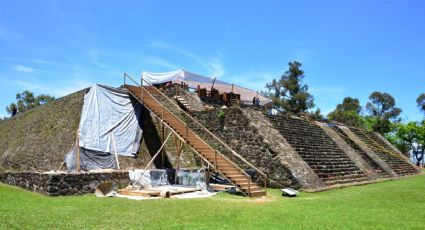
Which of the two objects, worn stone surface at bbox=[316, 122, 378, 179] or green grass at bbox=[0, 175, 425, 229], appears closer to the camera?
green grass at bbox=[0, 175, 425, 229]

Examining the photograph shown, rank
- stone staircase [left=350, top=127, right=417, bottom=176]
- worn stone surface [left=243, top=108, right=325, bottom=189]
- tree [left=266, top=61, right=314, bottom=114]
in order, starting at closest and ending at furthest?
worn stone surface [left=243, top=108, right=325, bottom=189], stone staircase [left=350, top=127, right=417, bottom=176], tree [left=266, top=61, right=314, bottom=114]

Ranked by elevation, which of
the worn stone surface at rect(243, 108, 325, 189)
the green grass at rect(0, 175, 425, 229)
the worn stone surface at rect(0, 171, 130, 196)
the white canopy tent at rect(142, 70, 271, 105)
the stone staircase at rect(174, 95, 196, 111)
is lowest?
the green grass at rect(0, 175, 425, 229)

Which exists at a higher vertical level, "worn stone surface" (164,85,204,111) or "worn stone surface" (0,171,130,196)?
"worn stone surface" (164,85,204,111)

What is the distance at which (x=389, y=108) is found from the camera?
56875 mm

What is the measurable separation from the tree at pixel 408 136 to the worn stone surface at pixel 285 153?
3297cm

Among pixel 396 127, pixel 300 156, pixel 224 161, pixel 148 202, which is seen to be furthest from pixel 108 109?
pixel 396 127

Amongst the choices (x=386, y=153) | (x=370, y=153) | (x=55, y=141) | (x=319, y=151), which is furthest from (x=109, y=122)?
(x=386, y=153)

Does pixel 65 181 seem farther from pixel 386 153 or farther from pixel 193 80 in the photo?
pixel 386 153

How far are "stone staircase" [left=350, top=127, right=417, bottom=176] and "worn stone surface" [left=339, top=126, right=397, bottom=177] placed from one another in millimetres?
840

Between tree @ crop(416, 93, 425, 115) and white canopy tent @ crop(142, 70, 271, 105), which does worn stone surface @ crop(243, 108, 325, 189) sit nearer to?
white canopy tent @ crop(142, 70, 271, 105)

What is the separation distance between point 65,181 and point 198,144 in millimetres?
5046

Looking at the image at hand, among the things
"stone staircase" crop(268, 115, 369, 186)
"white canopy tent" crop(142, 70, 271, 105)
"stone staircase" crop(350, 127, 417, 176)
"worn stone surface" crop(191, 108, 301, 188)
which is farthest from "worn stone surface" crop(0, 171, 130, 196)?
"stone staircase" crop(350, 127, 417, 176)

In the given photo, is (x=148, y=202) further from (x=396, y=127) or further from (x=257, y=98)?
(x=396, y=127)

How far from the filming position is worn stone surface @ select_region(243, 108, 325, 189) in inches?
555
